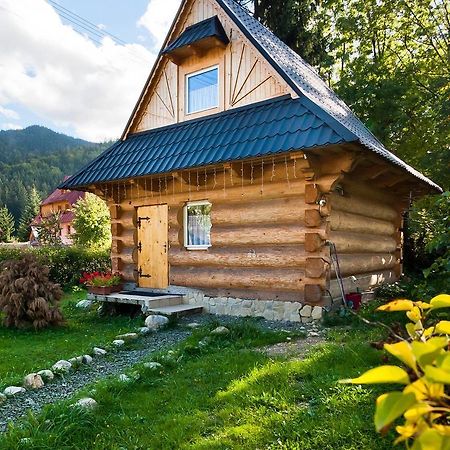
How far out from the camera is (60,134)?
343 feet

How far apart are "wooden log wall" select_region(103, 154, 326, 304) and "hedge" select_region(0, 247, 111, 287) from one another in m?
6.95

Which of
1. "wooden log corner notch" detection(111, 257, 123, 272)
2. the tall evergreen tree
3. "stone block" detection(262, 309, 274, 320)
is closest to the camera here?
"stone block" detection(262, 309, 274, 320)

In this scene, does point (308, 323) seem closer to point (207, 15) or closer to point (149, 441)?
point (149, 441)

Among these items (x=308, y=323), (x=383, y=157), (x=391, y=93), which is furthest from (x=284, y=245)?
(x=391, y=93)

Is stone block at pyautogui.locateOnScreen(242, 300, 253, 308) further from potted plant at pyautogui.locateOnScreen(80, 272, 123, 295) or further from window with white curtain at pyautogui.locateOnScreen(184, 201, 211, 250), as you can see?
potted plant at pyautogui.locateOnScreen(80, 272, 123, 295)

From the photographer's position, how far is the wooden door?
9.92 meters

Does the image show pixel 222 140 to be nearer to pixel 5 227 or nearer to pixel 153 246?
pixel 153 246

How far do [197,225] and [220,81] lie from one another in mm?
3255

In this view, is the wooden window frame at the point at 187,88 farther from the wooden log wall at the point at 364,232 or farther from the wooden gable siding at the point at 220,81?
the wooden log wall at the point at 364,232

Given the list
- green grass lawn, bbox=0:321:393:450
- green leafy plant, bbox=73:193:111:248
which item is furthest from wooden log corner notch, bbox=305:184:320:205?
green leafy plant, bbox=73:193:111:248

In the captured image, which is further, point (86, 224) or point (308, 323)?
point (86, 224)

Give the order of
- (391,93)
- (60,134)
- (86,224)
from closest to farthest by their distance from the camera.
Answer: (391,93) → (86,224) → (60,134)

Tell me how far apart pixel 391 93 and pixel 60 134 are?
10239 cm

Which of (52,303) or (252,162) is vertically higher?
(252,162)
